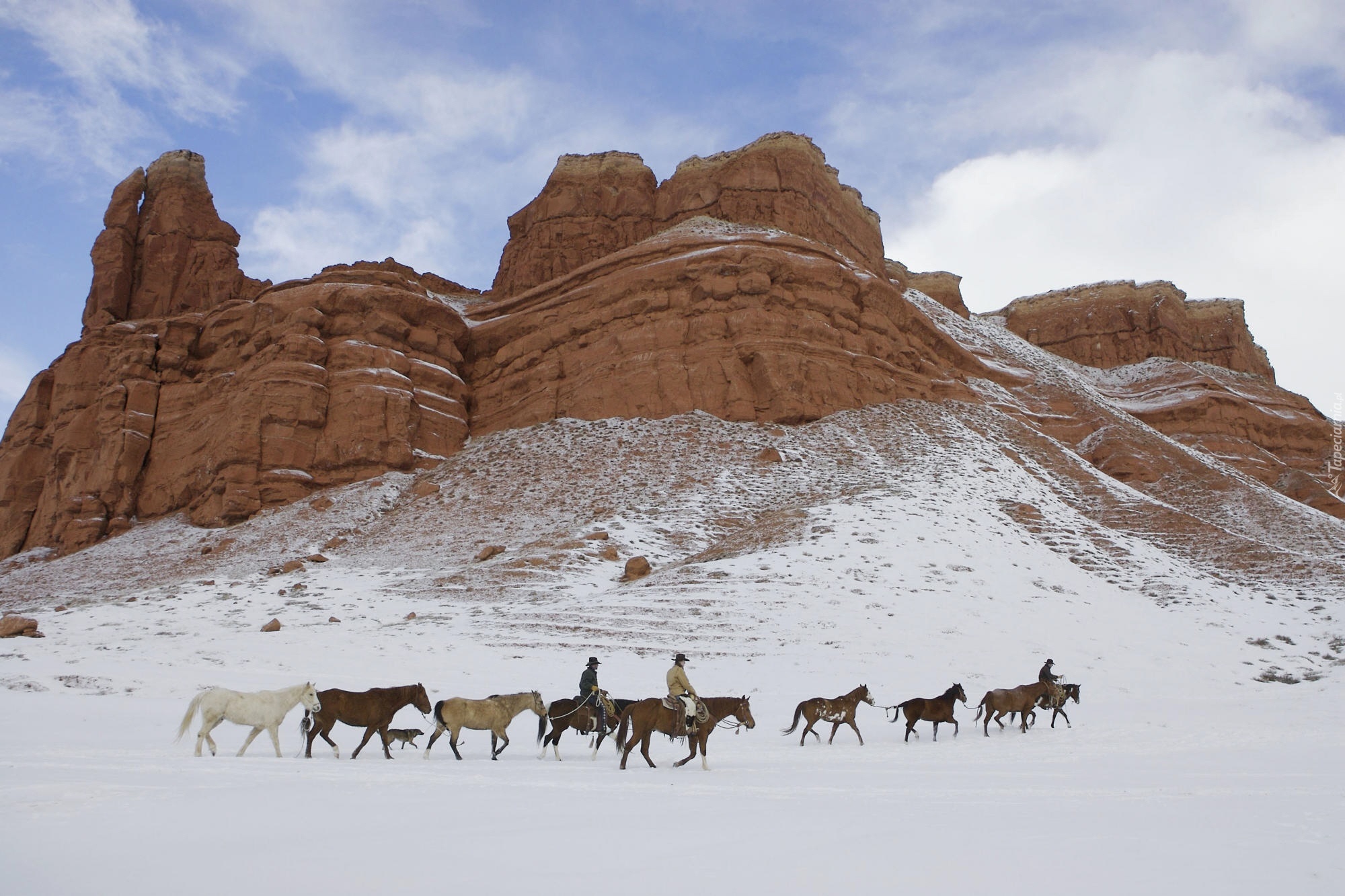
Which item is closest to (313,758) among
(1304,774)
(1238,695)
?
(1304,774)

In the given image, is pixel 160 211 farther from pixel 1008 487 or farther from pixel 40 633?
pixel 1008 487

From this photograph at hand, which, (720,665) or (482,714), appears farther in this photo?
(720,665)

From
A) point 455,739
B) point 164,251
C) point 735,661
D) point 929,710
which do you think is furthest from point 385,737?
point 164,251

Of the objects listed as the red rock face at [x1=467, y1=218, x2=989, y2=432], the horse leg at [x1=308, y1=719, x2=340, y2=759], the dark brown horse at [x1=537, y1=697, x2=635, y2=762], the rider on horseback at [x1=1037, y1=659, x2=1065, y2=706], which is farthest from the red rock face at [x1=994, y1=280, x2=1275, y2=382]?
the horse leg at [x1=308, y1=719, x2=340, y2=759]

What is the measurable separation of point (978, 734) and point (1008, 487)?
2593 cm

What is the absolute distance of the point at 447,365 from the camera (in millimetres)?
59188

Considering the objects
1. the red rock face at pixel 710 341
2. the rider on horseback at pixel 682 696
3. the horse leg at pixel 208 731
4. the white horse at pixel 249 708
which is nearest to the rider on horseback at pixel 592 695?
the rider on horseback at pixel 682 696

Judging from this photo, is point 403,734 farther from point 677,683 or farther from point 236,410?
point 236,410

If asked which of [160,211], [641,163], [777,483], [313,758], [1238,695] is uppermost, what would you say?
[641,163]

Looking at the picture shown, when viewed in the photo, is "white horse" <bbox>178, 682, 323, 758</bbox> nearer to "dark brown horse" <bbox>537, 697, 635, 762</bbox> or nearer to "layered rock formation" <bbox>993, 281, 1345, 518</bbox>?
"dark brown horse" <bbox>537, 697, 635, 762</bbox>

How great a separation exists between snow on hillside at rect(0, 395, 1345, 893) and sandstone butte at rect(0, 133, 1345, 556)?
3164 millimetres

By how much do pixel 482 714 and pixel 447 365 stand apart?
47472mm

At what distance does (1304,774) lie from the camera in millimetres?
12352

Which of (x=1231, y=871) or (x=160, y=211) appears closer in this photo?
(x=1231, y=871)
